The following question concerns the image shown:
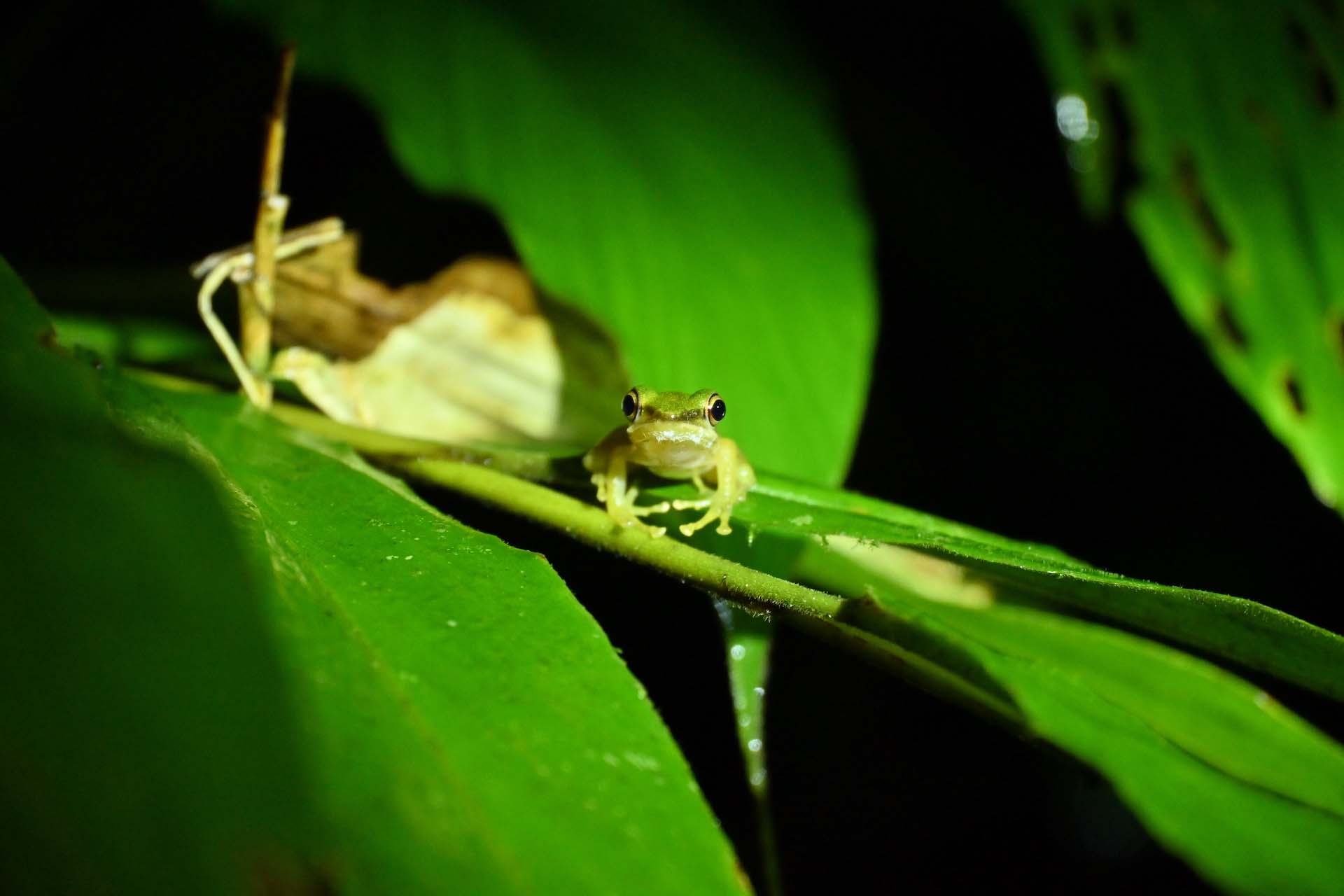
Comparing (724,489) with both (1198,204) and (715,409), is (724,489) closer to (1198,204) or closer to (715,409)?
(715,409)

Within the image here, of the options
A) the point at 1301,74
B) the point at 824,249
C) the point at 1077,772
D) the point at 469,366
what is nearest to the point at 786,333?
the point at 824,249

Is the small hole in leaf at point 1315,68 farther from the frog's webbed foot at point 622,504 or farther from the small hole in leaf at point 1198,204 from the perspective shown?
the frog's webbed foot at point 622,504

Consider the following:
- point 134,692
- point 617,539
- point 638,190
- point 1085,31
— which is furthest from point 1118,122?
point 134,692

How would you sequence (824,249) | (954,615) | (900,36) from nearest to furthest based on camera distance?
(954,615) < (824,249) < (900,36)

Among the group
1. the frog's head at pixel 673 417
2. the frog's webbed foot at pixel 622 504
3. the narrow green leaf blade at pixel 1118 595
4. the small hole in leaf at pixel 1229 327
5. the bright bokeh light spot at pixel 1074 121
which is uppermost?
the bright bokeh light spot at pixel 1074 121

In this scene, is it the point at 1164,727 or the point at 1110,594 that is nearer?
the point at 1110,594

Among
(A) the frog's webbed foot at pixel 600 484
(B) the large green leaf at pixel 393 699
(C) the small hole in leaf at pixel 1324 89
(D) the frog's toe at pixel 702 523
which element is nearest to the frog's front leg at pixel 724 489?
(D) the frog's toe at pixel 702 523

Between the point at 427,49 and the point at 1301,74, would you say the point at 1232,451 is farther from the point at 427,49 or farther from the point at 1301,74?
the point at 427,49
